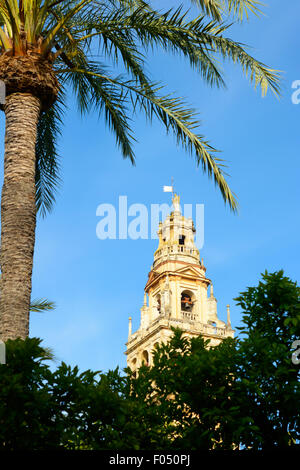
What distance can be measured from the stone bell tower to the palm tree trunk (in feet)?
124

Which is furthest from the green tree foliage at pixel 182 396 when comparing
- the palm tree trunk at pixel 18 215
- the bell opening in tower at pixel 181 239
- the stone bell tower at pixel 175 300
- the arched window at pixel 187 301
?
the bell opening in tower at pixel 181 239

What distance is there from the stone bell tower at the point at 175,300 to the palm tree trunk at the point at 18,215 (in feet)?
124

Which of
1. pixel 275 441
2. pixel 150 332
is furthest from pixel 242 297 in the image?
pixel 150 332

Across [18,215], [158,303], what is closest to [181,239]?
[158,303]

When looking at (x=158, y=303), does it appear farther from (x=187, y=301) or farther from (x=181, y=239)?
(x=181, y=239)

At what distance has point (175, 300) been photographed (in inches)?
2036

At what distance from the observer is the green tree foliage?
862 centimetres

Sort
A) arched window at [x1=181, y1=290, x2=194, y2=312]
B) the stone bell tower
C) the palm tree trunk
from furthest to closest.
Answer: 1. arched window at [x1=181, y1=290, x2=194, y2=312]
2. the stone bell tower
3. the palm tree trunk

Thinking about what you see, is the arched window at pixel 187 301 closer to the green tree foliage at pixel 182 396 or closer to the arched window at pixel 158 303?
the arched window at pixel 158 303

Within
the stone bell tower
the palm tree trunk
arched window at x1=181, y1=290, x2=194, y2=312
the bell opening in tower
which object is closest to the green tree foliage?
the palm tree trunk

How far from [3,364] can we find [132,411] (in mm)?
2316

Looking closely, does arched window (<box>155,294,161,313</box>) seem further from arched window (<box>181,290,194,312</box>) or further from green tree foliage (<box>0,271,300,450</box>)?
green tree foliage (<box>0,271,300,450</box>)

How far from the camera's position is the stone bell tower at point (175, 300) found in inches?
1976

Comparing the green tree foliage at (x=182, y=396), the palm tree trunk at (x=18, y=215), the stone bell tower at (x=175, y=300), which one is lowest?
the green tree foliage at (x=182, y=396)
